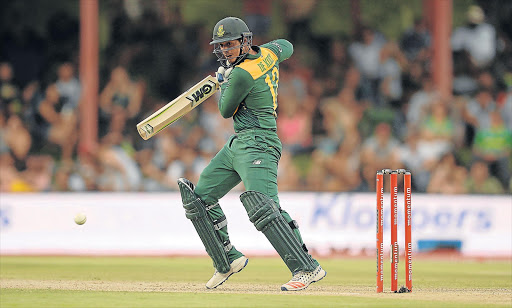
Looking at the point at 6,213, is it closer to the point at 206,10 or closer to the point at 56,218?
the point at 56,218

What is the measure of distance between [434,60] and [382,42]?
40.3 inches

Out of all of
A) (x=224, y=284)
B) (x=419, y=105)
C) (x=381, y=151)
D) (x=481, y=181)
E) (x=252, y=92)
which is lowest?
(x=224, y=284)

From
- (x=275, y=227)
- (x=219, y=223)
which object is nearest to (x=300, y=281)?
(x=275, y=227)

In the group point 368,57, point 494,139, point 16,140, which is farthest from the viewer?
point 368,57

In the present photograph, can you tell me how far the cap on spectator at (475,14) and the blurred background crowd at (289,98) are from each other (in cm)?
2

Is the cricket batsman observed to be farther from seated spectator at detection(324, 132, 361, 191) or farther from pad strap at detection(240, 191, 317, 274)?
seated spectator at detection(324, 132, 361, 191)

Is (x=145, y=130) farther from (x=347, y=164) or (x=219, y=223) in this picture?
(x=347, y=164)

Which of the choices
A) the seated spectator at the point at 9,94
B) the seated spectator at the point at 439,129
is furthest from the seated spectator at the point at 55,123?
the seated spectator at the point at 439,129

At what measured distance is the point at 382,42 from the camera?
17.3m

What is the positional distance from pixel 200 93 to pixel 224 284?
5.94ft

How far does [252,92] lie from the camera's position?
8.28 m

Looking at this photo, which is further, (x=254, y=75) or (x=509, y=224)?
(x=509, y=224)

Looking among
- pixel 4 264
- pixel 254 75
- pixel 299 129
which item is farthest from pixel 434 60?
pixel 254 75

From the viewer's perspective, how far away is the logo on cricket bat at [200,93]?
28.3 feet
